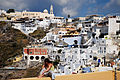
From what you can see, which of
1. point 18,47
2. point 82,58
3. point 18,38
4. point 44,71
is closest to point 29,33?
point 18,38

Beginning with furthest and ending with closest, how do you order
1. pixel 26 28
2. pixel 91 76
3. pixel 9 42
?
pixel 26 28, pixel 9 42, pixel 91 76

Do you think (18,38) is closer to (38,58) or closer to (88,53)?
(38,58)

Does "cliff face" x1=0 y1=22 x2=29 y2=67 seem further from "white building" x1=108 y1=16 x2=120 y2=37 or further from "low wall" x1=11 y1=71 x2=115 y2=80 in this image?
"low wall" x1=11 y1=71 x2=115 y2=80

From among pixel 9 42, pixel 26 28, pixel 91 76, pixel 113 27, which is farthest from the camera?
pixel 26 28

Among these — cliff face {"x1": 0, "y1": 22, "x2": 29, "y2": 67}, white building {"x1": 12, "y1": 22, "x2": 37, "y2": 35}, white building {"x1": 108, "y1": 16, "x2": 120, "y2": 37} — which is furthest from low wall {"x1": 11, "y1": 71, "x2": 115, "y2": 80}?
white building {"x1": 12, "y1": 22, "x2": 37, "y2": 35}

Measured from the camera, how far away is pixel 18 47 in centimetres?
3666

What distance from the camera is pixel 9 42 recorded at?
40.0 metres

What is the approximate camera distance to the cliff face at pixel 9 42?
3333cm

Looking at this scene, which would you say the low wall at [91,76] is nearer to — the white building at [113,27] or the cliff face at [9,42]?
the white building at [113,27]

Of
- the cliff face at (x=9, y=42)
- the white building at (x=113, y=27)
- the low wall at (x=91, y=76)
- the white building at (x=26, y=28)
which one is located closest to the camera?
the low wall at (x=91, y=76)

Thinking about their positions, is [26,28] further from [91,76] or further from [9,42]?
[91,76]

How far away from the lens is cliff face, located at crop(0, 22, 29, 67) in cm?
3333

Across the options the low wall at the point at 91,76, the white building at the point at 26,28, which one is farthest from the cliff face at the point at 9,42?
the low wall at the point at 91,76

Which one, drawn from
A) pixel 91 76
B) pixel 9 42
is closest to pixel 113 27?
pixel 91 76
